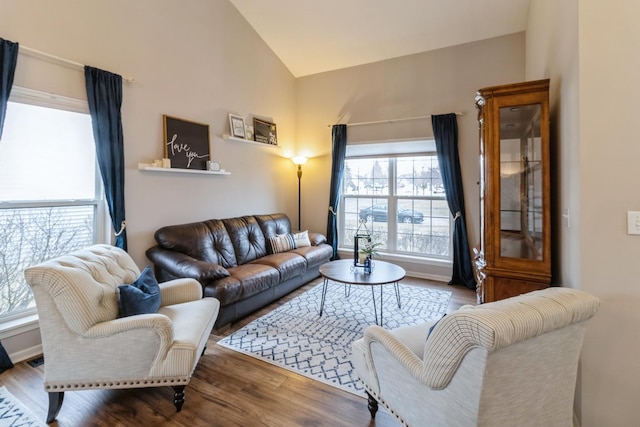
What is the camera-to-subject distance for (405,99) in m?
4.56

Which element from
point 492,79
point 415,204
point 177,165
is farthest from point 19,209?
point 492,79

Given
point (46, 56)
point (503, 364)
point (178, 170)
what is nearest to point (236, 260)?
point (178, 170)

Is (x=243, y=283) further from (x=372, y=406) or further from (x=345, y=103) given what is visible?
(x=345, y=103)

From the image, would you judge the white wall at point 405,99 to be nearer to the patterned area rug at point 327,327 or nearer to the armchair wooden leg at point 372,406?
the patterned area rug at point 327,327

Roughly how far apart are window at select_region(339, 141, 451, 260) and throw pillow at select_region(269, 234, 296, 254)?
132 centimetres

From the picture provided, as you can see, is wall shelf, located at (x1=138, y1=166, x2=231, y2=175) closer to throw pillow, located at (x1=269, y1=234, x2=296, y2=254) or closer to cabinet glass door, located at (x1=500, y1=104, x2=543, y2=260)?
throw pillow, located at (x1=269, y1=234, x2=296, y2=254)

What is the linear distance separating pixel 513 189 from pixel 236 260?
3.00 metres

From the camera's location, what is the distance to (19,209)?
2.41 metres

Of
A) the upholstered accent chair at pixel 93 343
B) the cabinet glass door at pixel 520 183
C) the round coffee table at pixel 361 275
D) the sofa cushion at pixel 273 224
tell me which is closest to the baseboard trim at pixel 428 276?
the round coffee table at pixel 361 275

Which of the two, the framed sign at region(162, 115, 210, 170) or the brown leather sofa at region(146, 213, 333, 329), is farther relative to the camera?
the framed sign at region(162, 115, 210, 170)

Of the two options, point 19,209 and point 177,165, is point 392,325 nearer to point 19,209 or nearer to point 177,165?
point 177,165

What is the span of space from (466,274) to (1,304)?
488 centimetres

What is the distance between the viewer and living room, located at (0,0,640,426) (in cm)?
157

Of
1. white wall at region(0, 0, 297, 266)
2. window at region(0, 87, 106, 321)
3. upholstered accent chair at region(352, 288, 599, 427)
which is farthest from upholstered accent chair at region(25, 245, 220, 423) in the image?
white wall at region(0, 0, 297, 266)
